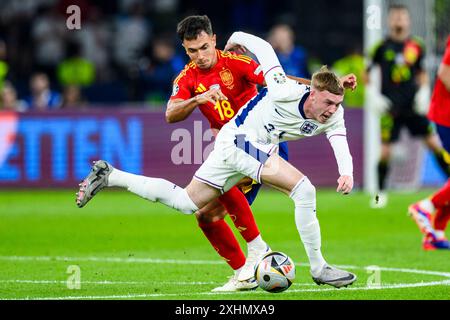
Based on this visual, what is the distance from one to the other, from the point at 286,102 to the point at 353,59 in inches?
496

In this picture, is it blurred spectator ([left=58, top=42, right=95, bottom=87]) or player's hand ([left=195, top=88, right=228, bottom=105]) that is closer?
player's hand ([left=195, top=88, right=228, bottom=105])

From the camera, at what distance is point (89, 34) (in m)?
22.4

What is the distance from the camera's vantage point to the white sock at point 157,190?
337 inches

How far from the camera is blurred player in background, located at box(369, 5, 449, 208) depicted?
16.1 m

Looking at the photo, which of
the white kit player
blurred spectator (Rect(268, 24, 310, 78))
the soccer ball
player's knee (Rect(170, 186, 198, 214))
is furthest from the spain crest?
blurred spectator (Rect(268, 24, 310, 78))

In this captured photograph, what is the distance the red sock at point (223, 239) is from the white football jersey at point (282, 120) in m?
0.89

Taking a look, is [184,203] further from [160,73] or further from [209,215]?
[160,73]

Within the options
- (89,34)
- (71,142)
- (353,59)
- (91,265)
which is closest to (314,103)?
(91,265)

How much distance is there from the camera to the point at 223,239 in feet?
29.3

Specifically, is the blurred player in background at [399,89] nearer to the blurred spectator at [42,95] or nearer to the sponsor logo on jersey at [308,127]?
the blurred spectator at [42,95]

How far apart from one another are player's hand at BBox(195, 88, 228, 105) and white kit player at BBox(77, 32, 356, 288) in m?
0.42

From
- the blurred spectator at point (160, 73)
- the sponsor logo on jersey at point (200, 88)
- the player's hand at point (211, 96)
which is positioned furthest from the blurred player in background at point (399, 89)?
the player's hand at point (211, 96)

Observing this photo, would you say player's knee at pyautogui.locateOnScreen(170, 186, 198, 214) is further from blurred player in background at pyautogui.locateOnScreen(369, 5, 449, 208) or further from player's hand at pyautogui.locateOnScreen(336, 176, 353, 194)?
blurred player in background at pyautogui.locateOnScreen(369, 5, 449, 208)
